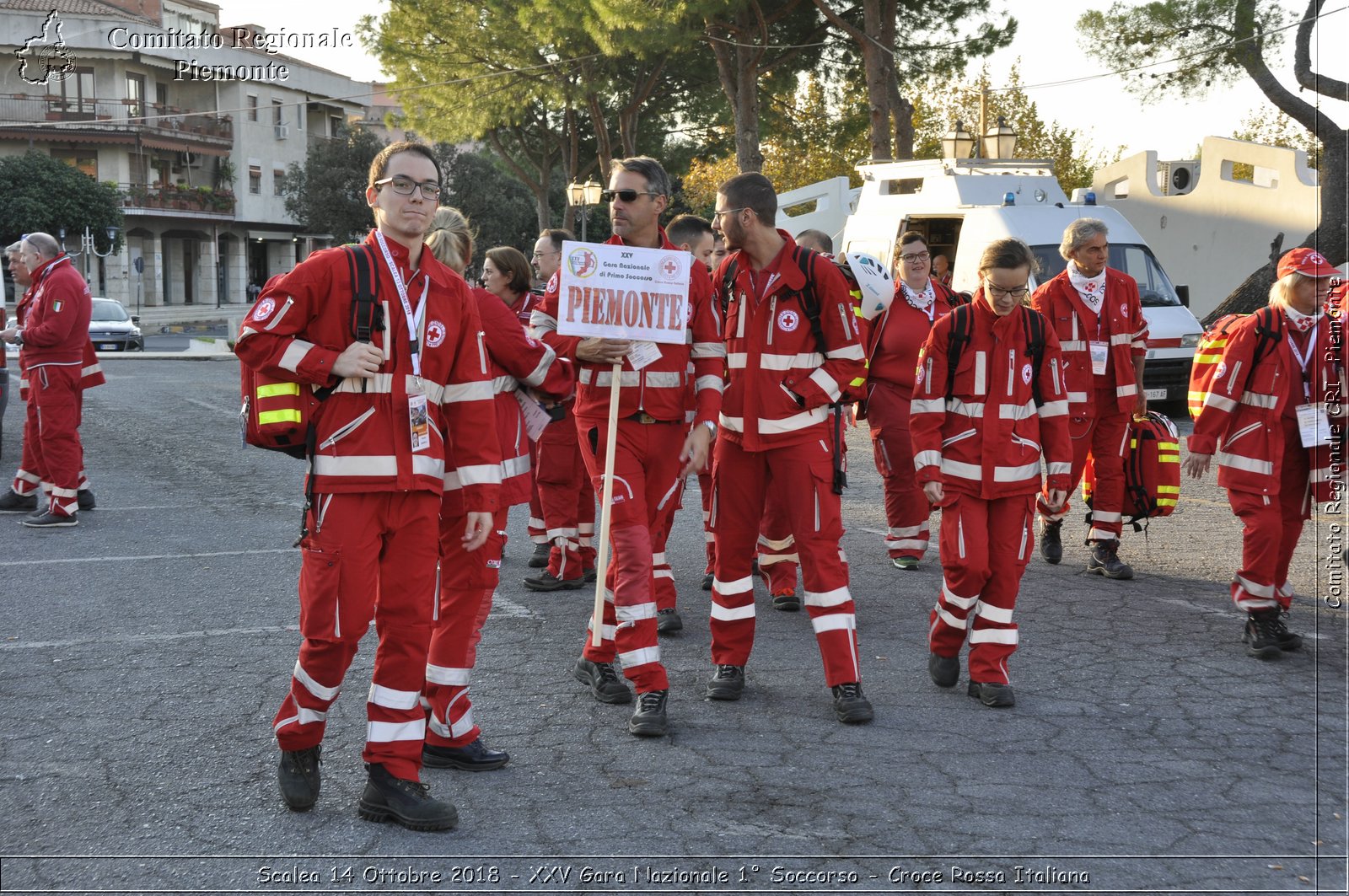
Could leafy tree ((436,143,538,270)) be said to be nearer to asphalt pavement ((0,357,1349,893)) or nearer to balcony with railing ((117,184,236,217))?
balcony with railing ((117,184,236,217))

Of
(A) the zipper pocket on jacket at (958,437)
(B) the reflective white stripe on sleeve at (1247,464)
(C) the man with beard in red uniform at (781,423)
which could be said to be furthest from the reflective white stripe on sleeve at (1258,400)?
(C) the man with beard in red uniform at (781,423)

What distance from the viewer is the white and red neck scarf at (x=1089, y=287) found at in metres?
7.91

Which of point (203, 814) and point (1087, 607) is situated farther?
point (1087, 607)

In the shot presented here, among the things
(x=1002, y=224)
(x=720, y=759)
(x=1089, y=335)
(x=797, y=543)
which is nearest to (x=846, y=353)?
(x=797, y=543)

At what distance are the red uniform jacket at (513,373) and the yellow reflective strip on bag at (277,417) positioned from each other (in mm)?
885

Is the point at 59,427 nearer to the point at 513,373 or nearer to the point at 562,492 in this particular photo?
the point at 562,492

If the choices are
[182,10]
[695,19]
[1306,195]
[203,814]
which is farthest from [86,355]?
[182,10]

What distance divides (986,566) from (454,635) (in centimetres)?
229

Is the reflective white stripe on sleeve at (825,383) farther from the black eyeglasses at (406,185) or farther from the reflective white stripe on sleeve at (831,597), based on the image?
the black eyeglasses at (406,185)

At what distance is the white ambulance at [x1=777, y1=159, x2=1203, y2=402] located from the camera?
15727 millimetres

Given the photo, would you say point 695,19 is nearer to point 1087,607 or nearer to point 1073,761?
point 1087,607

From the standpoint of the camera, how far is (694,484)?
12773 millimetres

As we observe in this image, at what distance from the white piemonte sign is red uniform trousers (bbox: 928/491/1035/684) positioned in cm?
147

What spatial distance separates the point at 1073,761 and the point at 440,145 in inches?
2008
